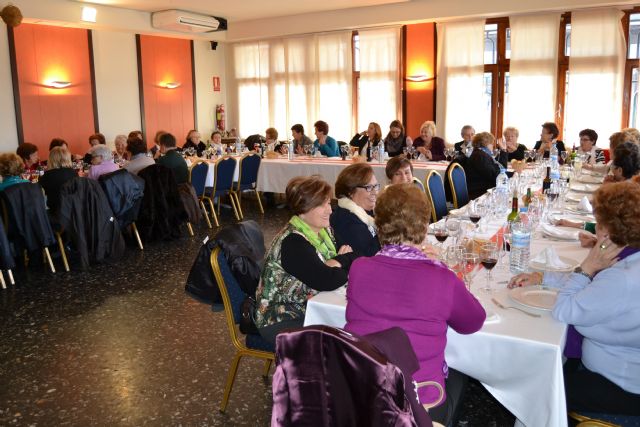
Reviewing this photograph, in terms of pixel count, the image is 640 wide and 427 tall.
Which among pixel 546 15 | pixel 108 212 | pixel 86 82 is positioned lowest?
pixel 108 212

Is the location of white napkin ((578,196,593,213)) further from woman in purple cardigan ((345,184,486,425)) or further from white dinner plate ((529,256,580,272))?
woman in purple cardigan ((345,184,486,425))

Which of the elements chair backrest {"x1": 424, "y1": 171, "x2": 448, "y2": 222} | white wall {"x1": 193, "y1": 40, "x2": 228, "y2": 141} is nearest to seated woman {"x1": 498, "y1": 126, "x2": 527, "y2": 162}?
chair backrest {"x1": 424, "y1": 171, "x2": 448, "y2": 222}

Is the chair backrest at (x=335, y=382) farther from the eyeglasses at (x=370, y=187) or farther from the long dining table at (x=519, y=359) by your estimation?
the eyeglasses at (x=370, y=187)

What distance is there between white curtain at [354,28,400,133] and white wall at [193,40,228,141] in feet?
12.2

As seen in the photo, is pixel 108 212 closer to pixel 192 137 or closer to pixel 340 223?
pixel 340 223

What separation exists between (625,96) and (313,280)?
9.21m

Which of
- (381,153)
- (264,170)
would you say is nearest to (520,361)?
(381,153)

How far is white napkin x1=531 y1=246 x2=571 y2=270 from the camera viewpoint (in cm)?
286

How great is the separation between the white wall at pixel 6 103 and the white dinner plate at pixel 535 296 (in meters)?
9.39

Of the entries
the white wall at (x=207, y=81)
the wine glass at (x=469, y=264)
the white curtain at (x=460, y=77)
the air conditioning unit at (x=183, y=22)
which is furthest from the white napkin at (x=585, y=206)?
the white wall at (x=207, y=81)

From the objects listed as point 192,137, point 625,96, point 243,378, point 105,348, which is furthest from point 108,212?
point 625,96

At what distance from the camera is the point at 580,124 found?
9938mm

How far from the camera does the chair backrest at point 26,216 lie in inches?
206

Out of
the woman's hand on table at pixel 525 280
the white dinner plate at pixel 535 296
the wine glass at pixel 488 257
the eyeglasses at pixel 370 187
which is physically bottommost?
the white dinner plate at pixel 535 296
